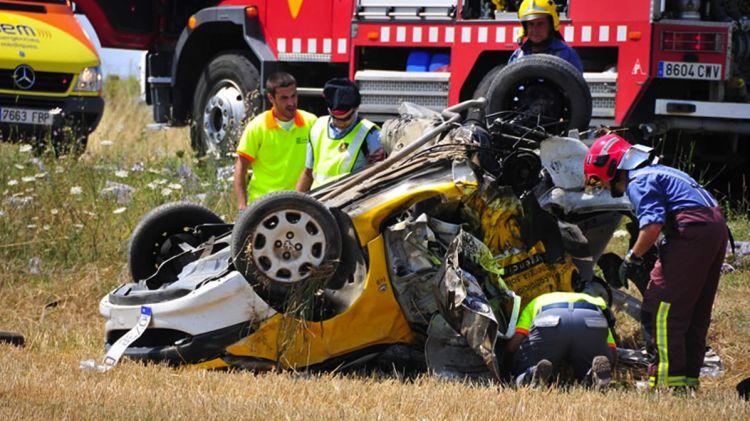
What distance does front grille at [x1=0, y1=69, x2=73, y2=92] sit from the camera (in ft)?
45.1

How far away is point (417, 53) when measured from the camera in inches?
499

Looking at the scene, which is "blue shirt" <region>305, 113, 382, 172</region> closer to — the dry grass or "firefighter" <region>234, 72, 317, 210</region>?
"firefighter" <region>234, 72, 317, 210</region>

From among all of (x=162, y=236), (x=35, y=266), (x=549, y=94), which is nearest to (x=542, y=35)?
(x=549, y=94)

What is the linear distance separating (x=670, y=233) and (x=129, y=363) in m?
2.83

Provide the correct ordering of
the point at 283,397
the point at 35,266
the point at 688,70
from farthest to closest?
1. the point at 688,70
2. the point at 35,266
3. the point at 283,397

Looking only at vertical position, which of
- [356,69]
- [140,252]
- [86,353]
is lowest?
[86,353]

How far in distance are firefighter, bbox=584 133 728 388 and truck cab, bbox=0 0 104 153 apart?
732cm

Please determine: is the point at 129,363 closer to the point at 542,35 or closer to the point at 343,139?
the point at 343,139

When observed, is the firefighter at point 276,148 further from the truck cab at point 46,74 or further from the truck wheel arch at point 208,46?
the truck wheel arch at point 208,46

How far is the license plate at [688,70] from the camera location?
11.0 m

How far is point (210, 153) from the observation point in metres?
12.9

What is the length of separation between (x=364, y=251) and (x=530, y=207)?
1007 mm

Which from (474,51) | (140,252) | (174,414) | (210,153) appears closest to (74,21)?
(210,153)

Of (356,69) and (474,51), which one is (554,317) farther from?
(356,69)
